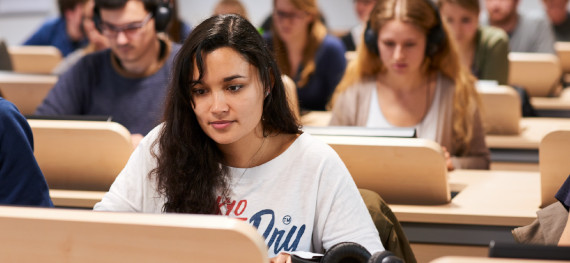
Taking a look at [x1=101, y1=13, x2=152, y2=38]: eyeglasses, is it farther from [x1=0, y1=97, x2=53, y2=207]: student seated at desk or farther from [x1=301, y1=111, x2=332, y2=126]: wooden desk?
[x1=0, y1=97, x2=53, y2=207]: student seated at desk

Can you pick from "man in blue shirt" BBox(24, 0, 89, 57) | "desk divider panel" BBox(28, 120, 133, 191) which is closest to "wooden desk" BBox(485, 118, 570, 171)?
"desk divider panel" BBox(28, 120, 133, 191)

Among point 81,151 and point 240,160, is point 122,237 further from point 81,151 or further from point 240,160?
point 81,151

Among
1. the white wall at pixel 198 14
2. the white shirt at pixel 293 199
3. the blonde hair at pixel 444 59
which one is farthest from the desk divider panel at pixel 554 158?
the white wall at pixel 198 14

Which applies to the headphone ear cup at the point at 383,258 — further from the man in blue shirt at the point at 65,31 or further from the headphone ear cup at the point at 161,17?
the man in blue shirt at the point at 65,31

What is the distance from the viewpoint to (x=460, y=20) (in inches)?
Result: 140

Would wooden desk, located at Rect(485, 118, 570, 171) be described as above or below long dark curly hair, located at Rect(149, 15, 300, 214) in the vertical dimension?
below

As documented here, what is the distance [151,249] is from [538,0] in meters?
6.30

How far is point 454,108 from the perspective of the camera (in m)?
2.41

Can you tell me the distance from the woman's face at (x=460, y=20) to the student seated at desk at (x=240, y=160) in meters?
2.23

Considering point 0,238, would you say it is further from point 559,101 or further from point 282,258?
point 559,101

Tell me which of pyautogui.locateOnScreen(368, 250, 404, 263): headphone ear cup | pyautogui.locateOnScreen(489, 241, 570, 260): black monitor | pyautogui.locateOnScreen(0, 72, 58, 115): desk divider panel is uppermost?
pyautogui.locateOnScreen(489, 241, 570, 260): black monitor

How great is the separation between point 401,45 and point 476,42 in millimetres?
1409

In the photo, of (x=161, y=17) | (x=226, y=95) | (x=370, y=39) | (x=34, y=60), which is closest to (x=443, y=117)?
(x=370, y=39)

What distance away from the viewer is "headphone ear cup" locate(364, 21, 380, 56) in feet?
8.05
